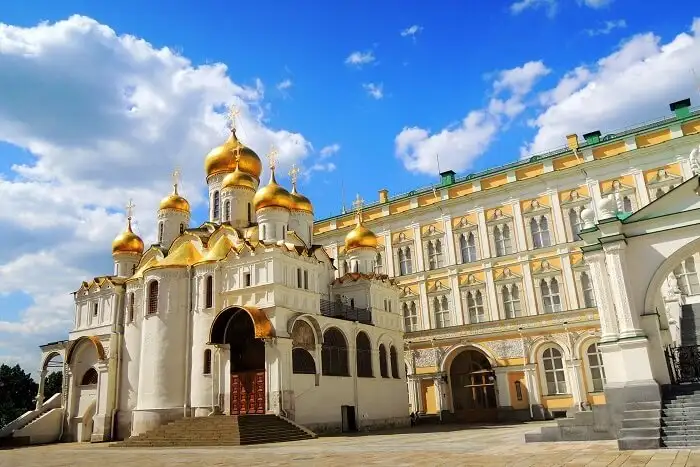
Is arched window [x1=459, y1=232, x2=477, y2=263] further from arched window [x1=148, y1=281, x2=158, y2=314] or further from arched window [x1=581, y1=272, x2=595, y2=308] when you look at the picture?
arched window [x1=148, y1=281, x2=158, y2=314]

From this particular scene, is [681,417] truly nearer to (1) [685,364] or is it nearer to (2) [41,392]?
(1) [685,364]

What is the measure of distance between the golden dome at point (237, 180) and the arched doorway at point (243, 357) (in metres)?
8.76

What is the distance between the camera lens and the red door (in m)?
22.1

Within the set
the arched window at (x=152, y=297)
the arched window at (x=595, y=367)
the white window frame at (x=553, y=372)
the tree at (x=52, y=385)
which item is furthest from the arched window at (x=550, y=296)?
the tree at (x=52, y=385)

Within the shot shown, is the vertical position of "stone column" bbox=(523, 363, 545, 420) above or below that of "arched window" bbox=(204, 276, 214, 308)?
below

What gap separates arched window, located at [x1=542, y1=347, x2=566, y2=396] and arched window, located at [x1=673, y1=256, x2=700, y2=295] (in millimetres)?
6618

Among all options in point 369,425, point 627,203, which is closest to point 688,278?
point 627,203

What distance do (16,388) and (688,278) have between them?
48.9 meters

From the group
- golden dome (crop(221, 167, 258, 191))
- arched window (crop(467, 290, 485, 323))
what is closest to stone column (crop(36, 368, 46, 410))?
golden dome (crop(221, 167, 258, 191))

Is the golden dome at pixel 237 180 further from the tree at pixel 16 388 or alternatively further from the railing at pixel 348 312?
the tree at pixel 16 388

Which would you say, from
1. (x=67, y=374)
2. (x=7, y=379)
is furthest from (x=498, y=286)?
(x=7, y=379)

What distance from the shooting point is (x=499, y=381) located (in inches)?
1171

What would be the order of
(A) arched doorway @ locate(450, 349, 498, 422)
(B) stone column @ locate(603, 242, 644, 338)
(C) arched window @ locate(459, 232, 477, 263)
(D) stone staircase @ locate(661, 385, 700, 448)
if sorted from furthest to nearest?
(C) arched window @ locate(459, 232, 477, 263)
(A) arched doorway @ locate(450, 349, 498, 422)
(B) stone column @ locate(603, 242, 644, 338)
(D) stone staircase @ locate(661, 385, 700, 448)

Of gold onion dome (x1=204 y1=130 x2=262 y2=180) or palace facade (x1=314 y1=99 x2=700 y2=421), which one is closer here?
palace facade (x1=314 y1=99 x2=700 y2=421)
